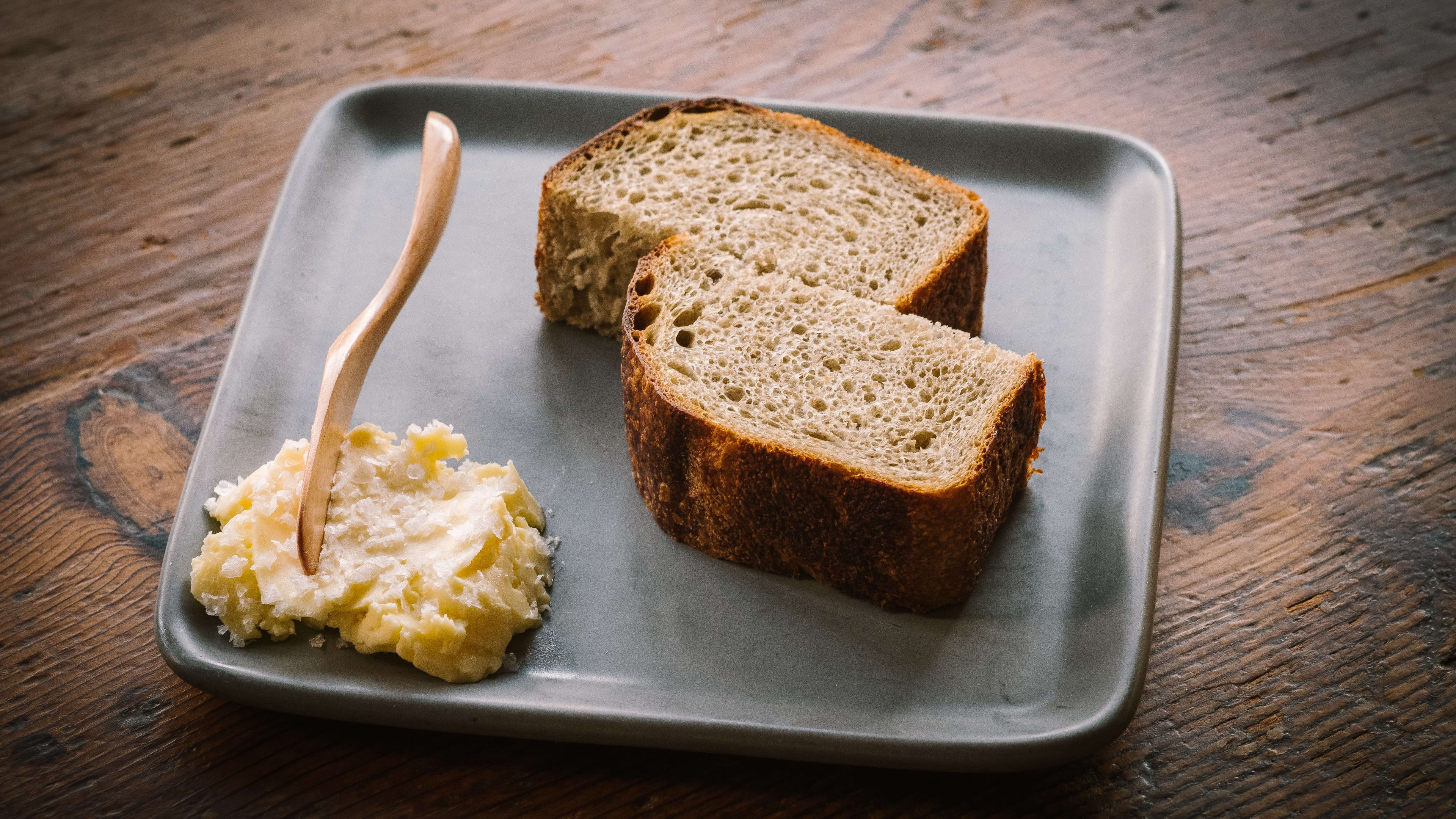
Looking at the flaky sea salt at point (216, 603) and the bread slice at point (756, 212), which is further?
the bread slice at point (756, 212)

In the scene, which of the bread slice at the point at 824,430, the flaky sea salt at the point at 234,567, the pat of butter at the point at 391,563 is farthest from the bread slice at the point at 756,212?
the flaky sea salt at the point at 234,567

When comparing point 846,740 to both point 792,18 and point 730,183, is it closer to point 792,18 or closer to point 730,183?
point 730,183

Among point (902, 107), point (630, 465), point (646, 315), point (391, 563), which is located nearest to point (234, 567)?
point (391, 563)

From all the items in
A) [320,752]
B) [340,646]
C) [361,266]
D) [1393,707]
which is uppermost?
[361,266]

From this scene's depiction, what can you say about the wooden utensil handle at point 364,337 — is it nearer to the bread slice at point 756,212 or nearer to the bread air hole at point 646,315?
the bread slice at point 756,212

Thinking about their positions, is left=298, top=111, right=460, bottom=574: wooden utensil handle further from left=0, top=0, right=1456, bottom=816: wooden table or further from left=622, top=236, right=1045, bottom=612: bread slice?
left=622, top=236, right=1045, bottom=612: bread slice

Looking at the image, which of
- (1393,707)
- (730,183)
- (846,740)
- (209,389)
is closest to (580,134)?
(730,183)
